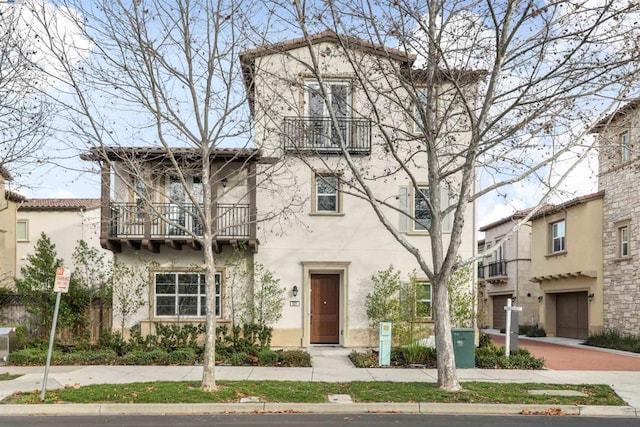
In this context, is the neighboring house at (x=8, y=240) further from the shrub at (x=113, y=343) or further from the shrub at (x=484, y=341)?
the shrub at (x=484, y=341)

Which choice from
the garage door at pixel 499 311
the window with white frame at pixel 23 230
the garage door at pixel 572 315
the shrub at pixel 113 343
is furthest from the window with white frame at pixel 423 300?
the window with white frame at pixel 23 230

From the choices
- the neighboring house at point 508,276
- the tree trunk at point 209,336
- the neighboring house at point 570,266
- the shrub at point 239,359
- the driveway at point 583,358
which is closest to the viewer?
the tree trunk at point 209,336

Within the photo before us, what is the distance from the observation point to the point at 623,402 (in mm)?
11180

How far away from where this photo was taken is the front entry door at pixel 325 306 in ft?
63.9

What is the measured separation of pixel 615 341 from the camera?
21.6 metres

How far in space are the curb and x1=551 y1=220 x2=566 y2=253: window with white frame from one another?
58.5 feet

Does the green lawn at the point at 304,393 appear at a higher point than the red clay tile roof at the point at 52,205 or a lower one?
lower

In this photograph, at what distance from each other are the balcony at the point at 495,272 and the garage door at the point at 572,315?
20.0 feet

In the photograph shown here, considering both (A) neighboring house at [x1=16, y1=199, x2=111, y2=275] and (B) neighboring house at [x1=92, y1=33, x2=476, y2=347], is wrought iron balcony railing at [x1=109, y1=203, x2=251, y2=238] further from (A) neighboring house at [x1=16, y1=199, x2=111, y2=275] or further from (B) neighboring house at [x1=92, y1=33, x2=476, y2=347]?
(A) neighboring house at [x1=16, y1=199, x2=111, y2=275]

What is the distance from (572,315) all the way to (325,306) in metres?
13.5

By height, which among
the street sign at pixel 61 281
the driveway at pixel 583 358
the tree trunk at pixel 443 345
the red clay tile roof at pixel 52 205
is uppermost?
the red clay tile roof at pixel 52 205

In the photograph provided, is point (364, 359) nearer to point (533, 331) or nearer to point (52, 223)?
point (533, 331)

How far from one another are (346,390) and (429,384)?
5.74ft

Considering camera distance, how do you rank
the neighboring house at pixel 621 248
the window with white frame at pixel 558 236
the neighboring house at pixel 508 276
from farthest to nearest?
the neighboring house at pixel 508 276 < the window with white frame at pixel 558 236 < the neighboring house at pixel 621 248
